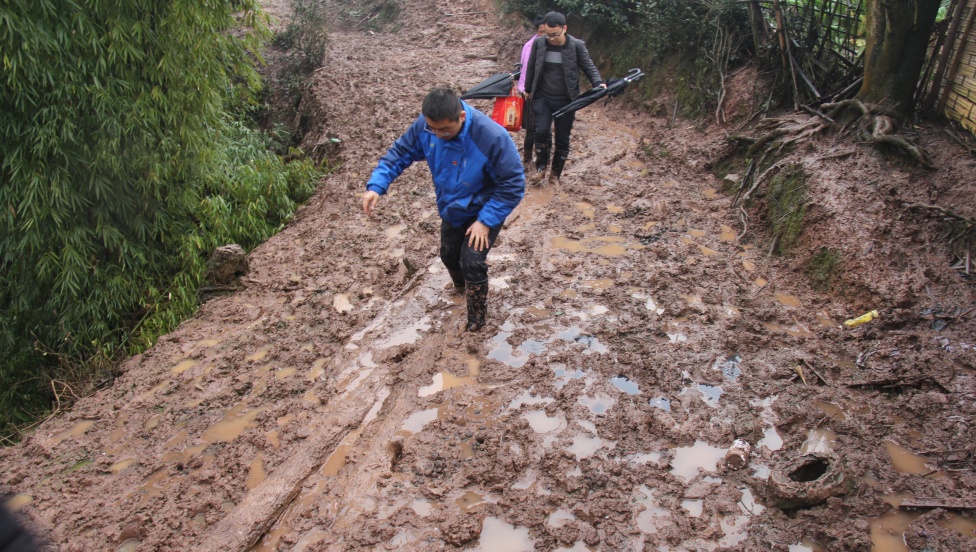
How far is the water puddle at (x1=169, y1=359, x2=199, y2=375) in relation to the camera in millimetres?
4320

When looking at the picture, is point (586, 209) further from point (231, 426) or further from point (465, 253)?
point (231, 426)

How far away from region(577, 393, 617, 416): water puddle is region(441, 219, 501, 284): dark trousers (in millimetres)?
1030

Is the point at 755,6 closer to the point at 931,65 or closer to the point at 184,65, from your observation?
the point at 931,65

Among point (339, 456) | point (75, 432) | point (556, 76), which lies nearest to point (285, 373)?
point (339, 456)

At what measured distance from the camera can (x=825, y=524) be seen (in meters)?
2.68

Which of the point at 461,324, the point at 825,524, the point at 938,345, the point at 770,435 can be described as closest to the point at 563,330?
the point at 461,324

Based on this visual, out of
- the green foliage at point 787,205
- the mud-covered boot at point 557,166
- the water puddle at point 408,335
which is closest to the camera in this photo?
the water puddle at point 408,335

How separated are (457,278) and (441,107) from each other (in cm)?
158

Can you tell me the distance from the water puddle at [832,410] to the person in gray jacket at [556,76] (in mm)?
3775

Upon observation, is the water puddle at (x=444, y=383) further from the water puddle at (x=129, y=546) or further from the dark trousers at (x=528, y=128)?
the dark trousers at (x=528, y=128)

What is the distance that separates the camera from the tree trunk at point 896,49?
526 centimetres

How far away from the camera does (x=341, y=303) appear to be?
4922 mm

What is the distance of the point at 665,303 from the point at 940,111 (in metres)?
3.24

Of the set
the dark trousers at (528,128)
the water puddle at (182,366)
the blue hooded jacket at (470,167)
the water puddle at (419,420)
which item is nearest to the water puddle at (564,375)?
the water puddle at (419,420)
